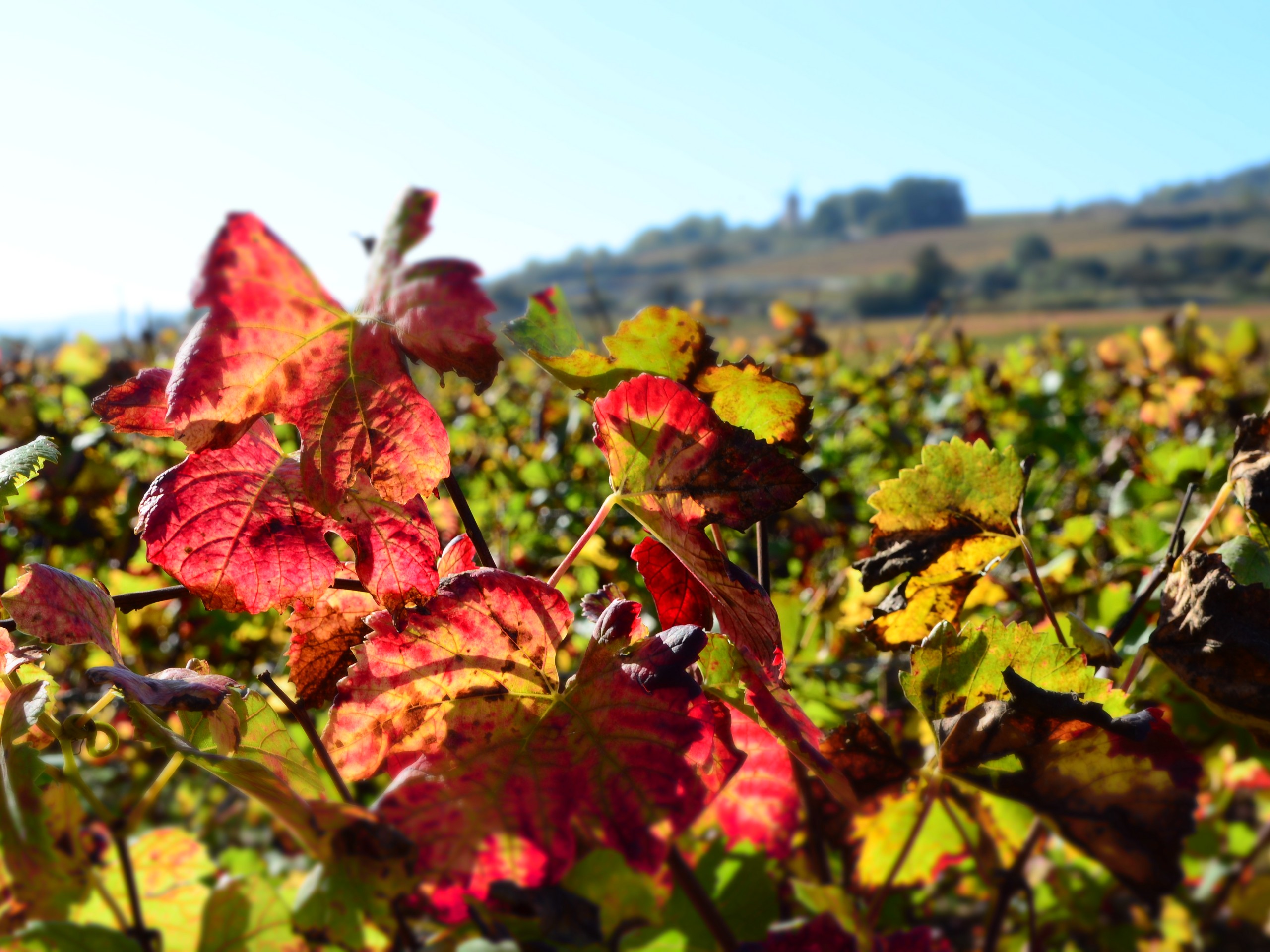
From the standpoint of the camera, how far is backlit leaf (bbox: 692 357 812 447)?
787mm

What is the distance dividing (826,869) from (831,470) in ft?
8.32

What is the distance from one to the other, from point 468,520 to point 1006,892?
84cm

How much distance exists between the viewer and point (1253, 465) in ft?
2.82

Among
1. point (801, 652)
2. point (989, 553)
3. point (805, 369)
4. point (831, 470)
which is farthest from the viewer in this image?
point (805, 369)

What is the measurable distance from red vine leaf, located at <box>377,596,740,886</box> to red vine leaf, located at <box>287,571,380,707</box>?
16 centimetres

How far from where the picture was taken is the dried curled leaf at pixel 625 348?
0.76 metres

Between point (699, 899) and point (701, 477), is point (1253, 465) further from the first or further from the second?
point (699, 899)

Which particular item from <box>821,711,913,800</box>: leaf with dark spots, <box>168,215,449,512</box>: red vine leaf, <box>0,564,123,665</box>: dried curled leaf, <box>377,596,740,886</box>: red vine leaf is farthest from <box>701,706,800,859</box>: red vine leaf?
<box>0,564,123,665</box>: dried curled leaf

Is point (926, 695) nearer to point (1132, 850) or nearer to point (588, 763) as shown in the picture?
point (1132, 850)

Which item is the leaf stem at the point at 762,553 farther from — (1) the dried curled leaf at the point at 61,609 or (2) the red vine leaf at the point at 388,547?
(1) the dried curled leaf at the point at 61,609

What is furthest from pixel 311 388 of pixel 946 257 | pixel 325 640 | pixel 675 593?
pixel 946 257

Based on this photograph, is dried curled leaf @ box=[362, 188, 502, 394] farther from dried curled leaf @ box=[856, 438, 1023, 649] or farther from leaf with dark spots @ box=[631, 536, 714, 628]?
dried curled leaf @ box=[856, 438, 1023, 649]

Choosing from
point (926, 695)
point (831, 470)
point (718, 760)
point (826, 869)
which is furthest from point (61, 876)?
point (831, 470)

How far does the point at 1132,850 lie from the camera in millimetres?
658
